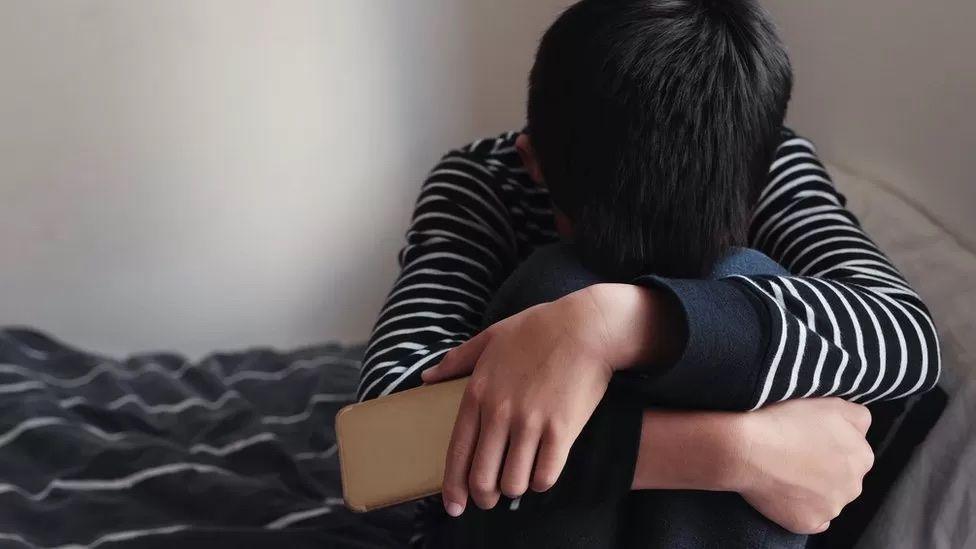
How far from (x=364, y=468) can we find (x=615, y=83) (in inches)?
11.2

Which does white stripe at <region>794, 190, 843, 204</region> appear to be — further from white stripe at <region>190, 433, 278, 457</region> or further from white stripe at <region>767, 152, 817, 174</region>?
white stripe at <region>190, 433, 278, 457</region>

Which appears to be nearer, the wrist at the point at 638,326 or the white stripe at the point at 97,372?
the wrist at the point at 638,326

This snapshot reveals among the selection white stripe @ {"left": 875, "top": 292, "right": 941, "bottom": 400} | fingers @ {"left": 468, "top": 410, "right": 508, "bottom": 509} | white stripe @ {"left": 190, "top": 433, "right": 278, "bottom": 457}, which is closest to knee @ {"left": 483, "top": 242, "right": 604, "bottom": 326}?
fingers @ {"left": 468, "top": 410, "right": 508, "bottom": 509}

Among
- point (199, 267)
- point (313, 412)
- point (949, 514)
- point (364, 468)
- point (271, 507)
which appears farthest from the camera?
point (199, 267)

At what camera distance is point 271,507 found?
82 centimetres

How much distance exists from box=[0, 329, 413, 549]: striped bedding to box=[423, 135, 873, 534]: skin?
35 cm

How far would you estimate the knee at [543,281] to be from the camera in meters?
0.55

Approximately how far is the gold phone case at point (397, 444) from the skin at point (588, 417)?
18 millimetres

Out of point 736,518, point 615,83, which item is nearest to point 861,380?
point 736,518

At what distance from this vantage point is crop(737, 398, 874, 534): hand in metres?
0.50

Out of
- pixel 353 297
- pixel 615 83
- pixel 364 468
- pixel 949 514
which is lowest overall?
pixel 353 297

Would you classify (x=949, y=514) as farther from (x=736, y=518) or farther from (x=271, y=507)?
(x=271, y=507)

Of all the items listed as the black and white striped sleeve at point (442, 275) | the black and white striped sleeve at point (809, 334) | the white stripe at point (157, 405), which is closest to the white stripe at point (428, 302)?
the black and white striped sleeve at point (442, 275)

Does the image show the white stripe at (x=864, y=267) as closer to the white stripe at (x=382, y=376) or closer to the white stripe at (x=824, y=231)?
the white stripe at (x=824, y=231)
